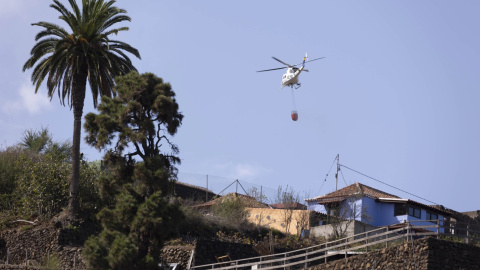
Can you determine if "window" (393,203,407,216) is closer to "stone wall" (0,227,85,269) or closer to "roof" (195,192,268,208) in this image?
"roof" (195,192,268,208)

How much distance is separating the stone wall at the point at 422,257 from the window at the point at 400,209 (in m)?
24.1

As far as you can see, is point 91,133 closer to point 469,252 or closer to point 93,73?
point 93,73

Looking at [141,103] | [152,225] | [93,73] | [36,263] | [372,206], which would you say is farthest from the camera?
[372,206]

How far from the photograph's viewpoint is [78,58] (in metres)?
45.0

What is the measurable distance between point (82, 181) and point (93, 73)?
706 cm

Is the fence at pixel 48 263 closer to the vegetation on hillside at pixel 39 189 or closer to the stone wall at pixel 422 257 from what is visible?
the vegetation on hillside at pixel 39 189

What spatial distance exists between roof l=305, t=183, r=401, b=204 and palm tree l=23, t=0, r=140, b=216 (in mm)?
22708

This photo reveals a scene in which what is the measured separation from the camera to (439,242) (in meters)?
33.6

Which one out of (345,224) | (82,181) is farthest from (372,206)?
(82,181)

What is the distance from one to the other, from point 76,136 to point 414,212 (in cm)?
2798

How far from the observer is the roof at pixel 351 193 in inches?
2393

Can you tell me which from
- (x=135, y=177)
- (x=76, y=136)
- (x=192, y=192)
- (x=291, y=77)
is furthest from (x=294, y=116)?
(x=135, y=177)

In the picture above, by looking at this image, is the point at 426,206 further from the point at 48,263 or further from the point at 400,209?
the point at 48,263

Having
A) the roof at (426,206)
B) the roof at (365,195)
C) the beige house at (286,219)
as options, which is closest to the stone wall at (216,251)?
the beige house at (286,219)
